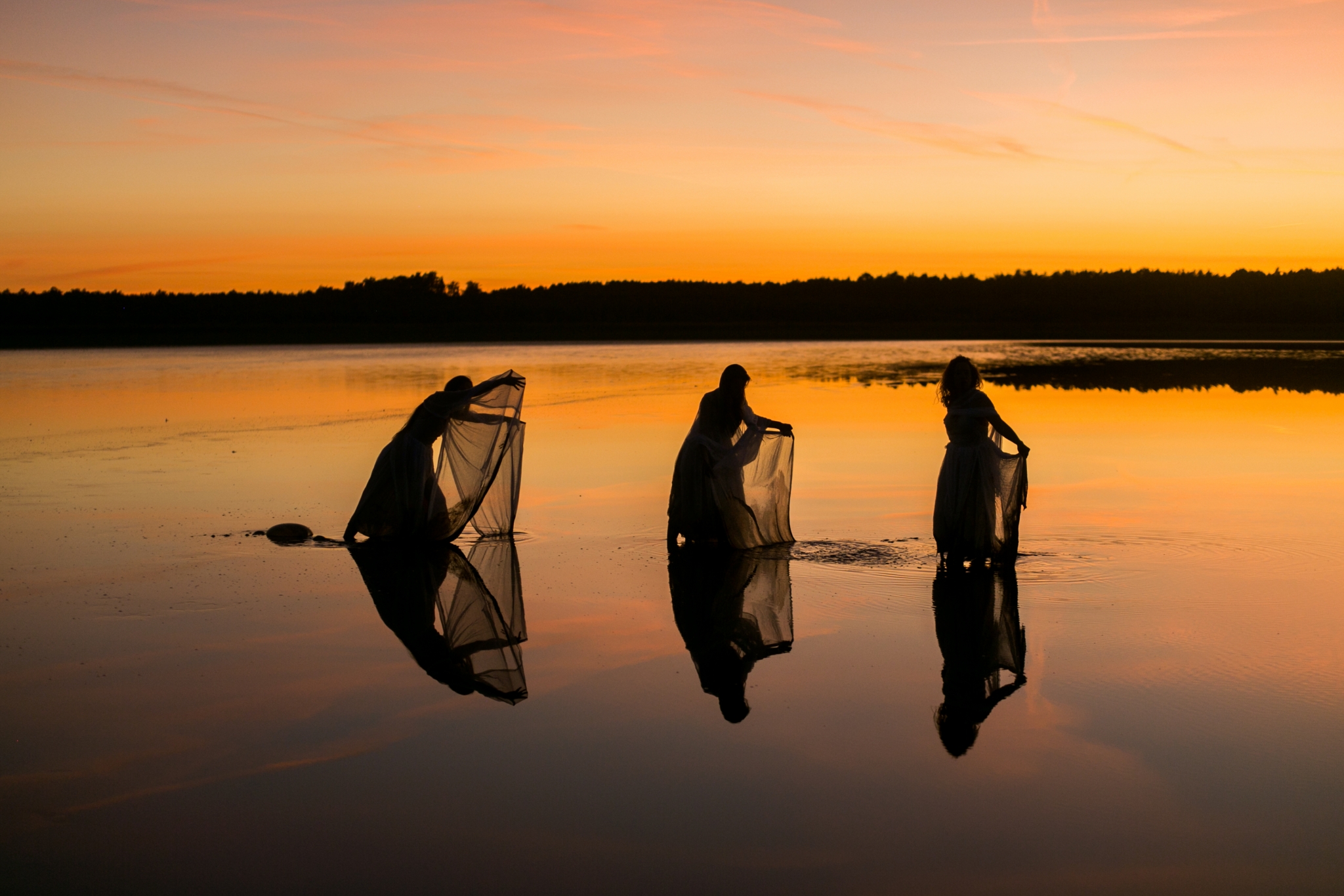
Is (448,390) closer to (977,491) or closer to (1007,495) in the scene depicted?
(977,491)

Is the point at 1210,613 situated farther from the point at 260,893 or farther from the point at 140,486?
the point at 140,486

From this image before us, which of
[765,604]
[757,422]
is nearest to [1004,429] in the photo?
[757,422]

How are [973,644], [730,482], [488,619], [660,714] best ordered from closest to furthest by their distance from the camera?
[660,714] < [973,644] < [488,619] < [730,482]

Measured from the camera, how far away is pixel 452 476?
10.2 meters

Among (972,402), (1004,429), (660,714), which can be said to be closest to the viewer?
(660,714)

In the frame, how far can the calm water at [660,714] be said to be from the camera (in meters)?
4.20

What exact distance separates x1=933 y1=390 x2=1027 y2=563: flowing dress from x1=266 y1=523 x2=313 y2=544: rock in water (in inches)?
206

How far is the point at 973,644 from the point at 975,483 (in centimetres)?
233

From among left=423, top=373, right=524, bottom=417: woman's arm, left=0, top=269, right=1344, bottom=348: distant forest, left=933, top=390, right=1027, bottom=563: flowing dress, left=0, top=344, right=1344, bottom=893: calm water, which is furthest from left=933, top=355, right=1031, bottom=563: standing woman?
left=0, top=269, right=1344, bottom=348: distant forest

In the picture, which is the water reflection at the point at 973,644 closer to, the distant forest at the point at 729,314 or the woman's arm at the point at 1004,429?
the woman's arm at the point at 1004,429

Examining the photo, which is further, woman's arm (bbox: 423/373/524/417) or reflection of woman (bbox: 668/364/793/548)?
woman's arm (bbox: 423/373/524/417)

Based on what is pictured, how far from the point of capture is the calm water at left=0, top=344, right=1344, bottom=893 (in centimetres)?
420

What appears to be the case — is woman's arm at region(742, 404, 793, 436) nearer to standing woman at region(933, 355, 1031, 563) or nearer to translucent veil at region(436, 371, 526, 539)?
standing woman at region(933, 355, 1031, 563)

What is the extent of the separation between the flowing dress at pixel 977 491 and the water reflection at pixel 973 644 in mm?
188
